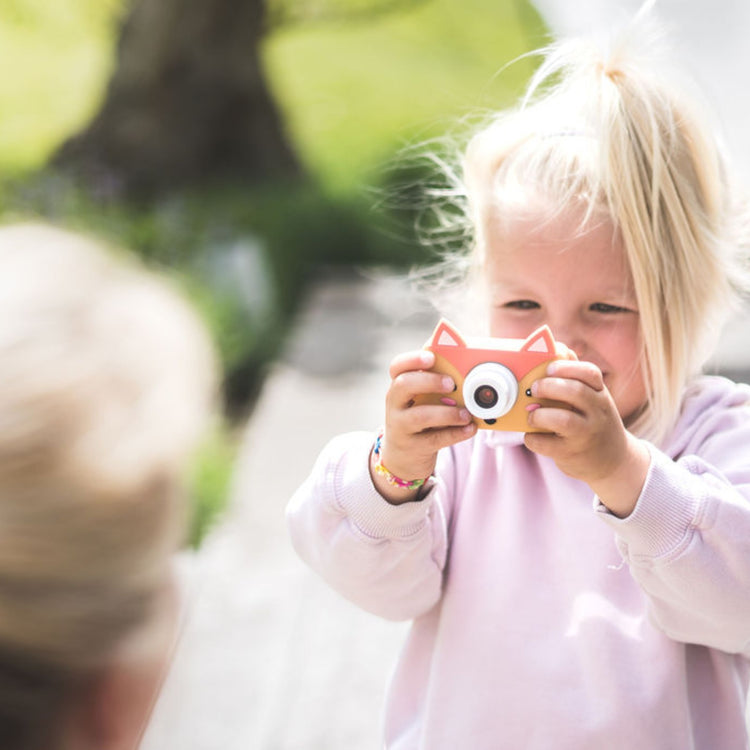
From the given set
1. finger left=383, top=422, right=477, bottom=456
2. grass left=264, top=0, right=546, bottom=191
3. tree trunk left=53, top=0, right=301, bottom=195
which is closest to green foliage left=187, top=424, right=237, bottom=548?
finger left=383, top=422, right=477, bottom=456

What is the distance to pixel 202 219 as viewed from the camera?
19.8 ft

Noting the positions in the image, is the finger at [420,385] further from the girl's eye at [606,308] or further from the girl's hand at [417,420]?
the girl's eye at [606,308]

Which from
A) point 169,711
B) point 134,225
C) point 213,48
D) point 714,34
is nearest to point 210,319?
point 134,225

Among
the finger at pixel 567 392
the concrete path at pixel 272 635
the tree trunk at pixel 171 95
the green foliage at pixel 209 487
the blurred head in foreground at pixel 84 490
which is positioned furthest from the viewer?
the tree trunk at pixel 171 95

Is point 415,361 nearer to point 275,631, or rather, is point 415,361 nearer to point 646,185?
point 646,185

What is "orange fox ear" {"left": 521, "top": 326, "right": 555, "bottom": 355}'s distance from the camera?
1.15m

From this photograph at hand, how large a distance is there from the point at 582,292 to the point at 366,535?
44 centimetres

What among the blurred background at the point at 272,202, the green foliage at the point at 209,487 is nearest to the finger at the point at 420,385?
the blurred background at the point at 272,202

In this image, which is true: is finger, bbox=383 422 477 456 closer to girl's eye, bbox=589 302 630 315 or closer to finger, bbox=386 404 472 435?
finger, bbox=386 404 472 435

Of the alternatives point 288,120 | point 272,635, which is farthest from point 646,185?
point 288,120

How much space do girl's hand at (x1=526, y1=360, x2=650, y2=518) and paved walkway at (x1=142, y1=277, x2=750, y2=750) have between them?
158 cm

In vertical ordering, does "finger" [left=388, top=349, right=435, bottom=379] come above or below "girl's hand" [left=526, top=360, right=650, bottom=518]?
above

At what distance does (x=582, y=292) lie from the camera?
1384 mm

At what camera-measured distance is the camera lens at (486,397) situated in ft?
3.81
